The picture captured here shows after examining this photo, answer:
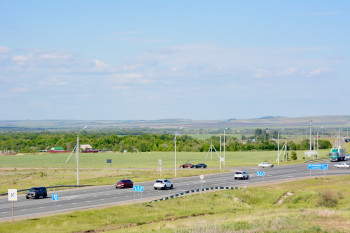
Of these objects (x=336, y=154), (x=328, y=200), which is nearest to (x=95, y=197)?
(x=328, y=200)

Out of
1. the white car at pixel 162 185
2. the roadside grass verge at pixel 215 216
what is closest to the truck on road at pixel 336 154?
the roadside grass verge at pixel 215 216

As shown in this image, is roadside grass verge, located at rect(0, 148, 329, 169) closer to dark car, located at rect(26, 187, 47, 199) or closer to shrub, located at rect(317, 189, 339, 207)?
dark car, located at rect(26, 187, 47, 199)

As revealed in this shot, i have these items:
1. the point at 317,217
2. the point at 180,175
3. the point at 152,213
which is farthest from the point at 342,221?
the point at 180,175

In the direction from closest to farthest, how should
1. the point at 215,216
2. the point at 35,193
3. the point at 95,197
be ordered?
the point at 215,216 → the point at 35,193 → the point at 95,197

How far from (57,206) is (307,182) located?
3887 centimetres

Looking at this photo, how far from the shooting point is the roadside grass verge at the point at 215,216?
115ft

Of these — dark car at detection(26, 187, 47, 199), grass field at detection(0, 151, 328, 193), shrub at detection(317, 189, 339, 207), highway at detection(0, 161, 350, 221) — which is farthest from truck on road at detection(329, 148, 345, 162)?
dark car at detection(26, 187, 47, 199)

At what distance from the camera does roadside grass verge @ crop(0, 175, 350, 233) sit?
→ 1384 inches

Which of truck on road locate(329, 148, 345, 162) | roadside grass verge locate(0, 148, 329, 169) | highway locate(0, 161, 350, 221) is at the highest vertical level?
truck on road locate(329, 148, 345, 162)

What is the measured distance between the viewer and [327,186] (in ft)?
229

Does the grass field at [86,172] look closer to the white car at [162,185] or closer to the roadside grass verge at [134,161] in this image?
the roadside grass verge at [134,161]

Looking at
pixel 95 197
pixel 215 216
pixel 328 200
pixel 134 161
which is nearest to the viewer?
pixel 215 216

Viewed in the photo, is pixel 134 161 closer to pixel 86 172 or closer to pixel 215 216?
pixel 86 172

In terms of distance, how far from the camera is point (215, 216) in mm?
44656
